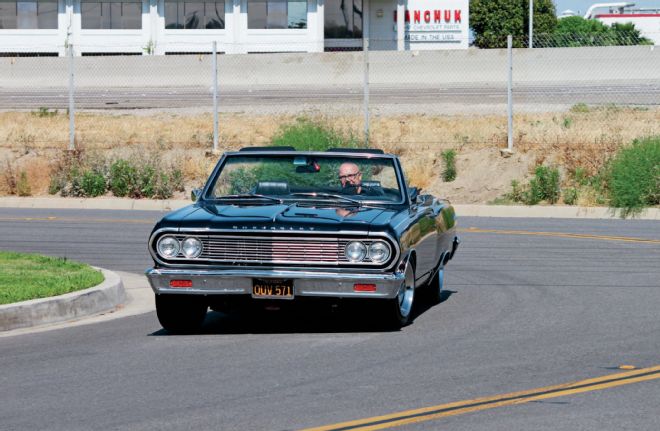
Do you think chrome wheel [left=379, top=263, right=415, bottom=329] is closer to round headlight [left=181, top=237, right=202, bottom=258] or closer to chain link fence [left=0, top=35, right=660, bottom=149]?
round headlight [left=181, top=237, right=202, bottom=258]

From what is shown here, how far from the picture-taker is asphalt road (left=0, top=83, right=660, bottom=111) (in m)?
41.4

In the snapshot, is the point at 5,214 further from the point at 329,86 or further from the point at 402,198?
the point at 329,86

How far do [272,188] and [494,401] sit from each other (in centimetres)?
449

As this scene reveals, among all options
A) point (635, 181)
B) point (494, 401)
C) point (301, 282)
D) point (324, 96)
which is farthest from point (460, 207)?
point (324, 96)

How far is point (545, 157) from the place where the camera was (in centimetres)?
2916

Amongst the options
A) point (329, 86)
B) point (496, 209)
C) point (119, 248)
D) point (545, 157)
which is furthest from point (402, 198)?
point (329, 86)

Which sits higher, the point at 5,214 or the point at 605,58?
the point at 605,58

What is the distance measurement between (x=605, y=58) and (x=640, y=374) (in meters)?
37.2

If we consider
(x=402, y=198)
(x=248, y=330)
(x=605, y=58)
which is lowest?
(x=248, y=330)

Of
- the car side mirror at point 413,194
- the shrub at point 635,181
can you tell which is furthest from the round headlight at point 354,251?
the shrub at point 635,181

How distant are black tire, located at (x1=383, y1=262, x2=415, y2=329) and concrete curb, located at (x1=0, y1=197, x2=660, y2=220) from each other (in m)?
13.8

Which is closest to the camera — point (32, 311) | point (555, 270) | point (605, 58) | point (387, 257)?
point (387, 257)

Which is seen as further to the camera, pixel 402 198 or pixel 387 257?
pixel 402 198

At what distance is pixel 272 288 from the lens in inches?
428
